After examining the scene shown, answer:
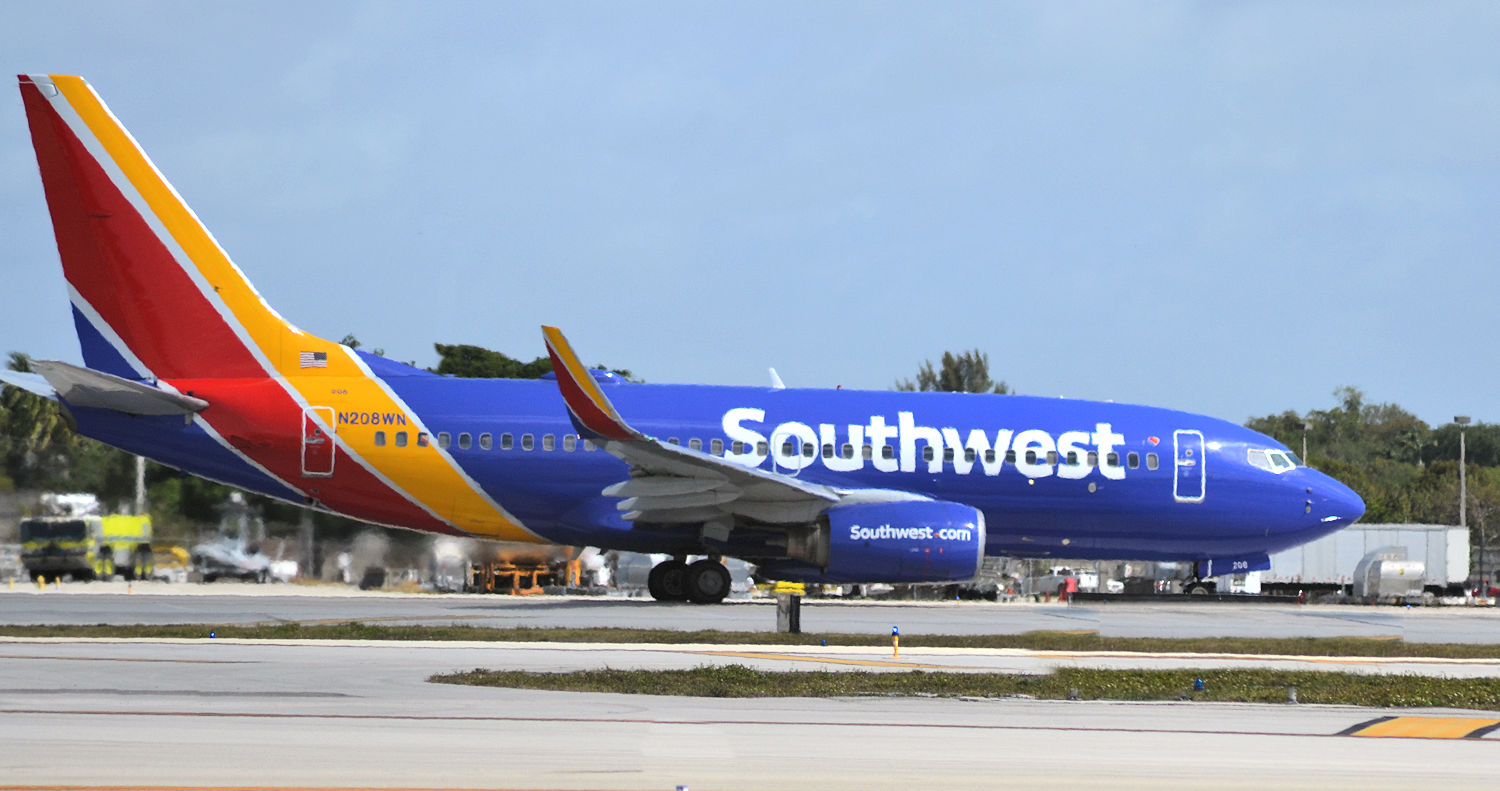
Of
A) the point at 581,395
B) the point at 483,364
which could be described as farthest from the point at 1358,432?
the point at 581,395

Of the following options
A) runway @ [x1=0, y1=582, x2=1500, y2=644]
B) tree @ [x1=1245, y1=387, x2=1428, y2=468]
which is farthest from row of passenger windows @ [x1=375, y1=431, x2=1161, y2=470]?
tree @ [x1=1245, y1=387, x2=1428, y2=468]

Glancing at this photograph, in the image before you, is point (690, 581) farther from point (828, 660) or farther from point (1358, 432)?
point (1358, 432)

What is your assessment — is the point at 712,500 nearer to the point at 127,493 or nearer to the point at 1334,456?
the point at 127,493

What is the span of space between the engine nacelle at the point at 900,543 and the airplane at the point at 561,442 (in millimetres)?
30

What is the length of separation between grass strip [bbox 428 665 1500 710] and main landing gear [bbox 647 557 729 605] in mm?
10234

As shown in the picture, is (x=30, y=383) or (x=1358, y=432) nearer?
(x=30, y=383)

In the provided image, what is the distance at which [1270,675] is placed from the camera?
13562 millimetres

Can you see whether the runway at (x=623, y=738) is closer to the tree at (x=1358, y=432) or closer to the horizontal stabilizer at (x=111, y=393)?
the horizontal stabilizer at (x=111, y=393)

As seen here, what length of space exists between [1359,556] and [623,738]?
34319 mm

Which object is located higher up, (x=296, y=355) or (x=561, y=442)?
(x=296, y=355)

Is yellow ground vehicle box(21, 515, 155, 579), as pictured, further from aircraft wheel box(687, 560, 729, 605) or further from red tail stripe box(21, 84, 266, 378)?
aircraft wheel box(687, 560, 729, 605)

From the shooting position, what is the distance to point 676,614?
66.2 feet

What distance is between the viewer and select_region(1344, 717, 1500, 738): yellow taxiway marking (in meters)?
9.78

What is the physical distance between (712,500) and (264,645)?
342 inches
